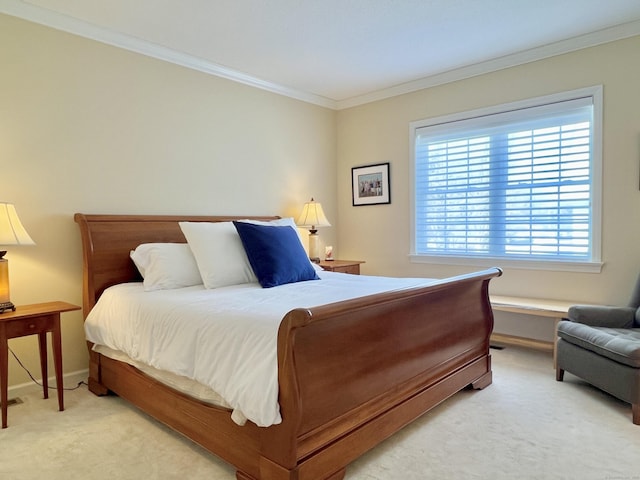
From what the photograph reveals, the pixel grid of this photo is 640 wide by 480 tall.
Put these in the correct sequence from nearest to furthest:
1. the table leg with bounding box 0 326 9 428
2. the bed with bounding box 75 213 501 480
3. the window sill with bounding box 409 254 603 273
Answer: the bed with bounding box 75 213 501 480
the table leg with bounding box 0 326 9 428
the window sill with bounding box 409 254 603 273

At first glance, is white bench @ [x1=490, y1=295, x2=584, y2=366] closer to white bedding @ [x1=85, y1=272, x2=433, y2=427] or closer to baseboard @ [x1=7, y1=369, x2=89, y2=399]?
white bedding @ [x1=85, y1=272, x2=433, y2=427]

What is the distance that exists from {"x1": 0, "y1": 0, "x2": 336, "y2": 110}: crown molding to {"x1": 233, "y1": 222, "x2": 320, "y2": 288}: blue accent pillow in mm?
1609

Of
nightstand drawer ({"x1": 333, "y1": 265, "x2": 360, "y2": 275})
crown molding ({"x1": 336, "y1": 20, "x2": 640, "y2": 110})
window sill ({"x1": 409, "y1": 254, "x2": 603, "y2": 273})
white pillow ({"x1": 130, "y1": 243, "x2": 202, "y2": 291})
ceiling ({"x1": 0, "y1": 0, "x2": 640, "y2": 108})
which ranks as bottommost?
nightstand drawer ({"x1": 333, "y1": 265, "x2": 360, "y2": 275})

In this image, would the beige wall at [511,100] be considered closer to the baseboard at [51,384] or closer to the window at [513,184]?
the window at [513,184]

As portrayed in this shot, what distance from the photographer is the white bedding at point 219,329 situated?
1.67 m

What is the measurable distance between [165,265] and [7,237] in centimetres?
88

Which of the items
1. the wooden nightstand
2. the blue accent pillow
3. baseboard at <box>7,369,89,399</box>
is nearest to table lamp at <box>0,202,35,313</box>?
baseboard at <box>7,369,89,399</box>

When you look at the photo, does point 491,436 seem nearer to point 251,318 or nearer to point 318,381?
point 318,381

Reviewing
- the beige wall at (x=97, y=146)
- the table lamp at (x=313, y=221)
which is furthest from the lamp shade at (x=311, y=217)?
the beige wall at (x=97, y=146)

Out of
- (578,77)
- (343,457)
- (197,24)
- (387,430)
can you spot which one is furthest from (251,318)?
(578,77)

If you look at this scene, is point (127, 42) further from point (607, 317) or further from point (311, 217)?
point (607, 317)

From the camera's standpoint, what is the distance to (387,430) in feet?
6.82

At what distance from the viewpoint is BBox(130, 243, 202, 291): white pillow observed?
111 inches

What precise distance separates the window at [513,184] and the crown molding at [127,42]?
1.68 m
